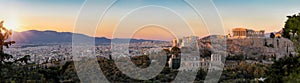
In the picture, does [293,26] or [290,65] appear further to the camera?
[290,65]

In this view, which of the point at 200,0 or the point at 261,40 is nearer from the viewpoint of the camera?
the point at 200,0

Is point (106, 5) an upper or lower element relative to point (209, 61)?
upper

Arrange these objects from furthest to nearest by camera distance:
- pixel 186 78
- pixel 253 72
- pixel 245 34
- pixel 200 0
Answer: pixel 245 34
pixel 253 72
pixel 186 78
pixel 200 0

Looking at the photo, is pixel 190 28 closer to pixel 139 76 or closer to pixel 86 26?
pixel 139 76

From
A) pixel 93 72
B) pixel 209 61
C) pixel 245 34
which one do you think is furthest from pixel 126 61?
pixel 245 34

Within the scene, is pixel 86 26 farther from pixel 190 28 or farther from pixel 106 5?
pixel 190 28

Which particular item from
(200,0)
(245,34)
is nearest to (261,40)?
(245,34)

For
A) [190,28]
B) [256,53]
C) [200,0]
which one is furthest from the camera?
[256,53]

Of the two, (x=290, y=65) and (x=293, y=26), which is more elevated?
(x=293, y=26)

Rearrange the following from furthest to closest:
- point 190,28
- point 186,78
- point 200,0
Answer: point 186,78
point 190,28
point 200,0
